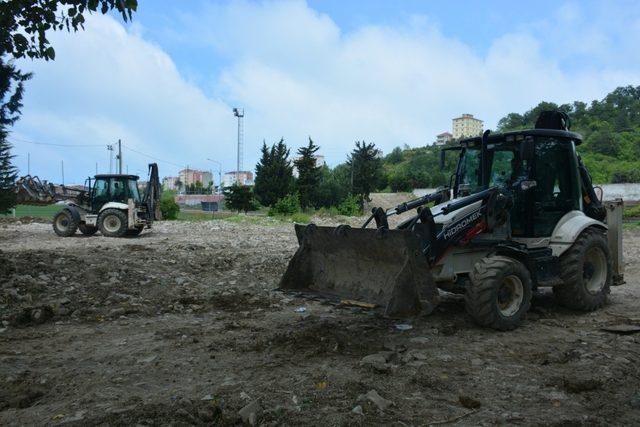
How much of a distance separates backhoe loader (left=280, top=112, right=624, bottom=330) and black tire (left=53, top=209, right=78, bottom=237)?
13.6 meters

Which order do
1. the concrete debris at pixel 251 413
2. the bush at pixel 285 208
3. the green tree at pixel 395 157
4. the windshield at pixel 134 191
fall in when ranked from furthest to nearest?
the green tree at pixel 395 157, the bush at pixel 285 208, the windshield at pixel 134 191, the concrete debris at pixel 251 413

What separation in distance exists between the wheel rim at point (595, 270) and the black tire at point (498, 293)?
4.99ft

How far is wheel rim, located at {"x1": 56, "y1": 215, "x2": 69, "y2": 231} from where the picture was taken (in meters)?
18.0

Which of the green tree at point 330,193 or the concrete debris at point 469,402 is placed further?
the green tree at point 330,193

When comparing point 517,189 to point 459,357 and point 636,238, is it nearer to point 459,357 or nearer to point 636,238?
point 459,357

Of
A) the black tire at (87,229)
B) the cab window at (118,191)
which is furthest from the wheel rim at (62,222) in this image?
the cab window at (118,191)

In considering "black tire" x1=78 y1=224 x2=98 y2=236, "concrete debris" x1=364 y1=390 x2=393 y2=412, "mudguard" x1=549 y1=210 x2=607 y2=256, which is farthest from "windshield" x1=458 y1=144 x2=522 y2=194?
"black tire" x1=78 y1=224 x2=98 y2=236

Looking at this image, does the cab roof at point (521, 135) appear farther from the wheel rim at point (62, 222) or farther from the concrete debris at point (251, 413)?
the wheel rim at point (62, 222)

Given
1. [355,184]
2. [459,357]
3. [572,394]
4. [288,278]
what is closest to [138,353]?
[288,278]

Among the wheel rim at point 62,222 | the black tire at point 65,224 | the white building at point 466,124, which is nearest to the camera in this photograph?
the black tire at point 65,224

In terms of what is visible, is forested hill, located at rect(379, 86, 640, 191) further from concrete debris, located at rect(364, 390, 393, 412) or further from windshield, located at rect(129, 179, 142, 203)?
concrete debris, located at rect(364, 390, 393, 412)

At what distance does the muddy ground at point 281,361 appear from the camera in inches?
147

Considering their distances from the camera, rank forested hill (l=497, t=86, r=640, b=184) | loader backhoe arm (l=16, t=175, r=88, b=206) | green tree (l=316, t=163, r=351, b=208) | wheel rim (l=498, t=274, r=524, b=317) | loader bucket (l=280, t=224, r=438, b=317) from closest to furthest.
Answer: loader bucket (l=280, t=224, r=438, b=317)
wheel rim (l=498, t=274, r=524, b=317)
loader backhoe arm (l=16, t=175, r=88, b=206)
green tree (l=316, t=163, r=351, b=208)
forested hill (l=497, t=86, r=640, b=184)

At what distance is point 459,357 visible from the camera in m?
5.03
